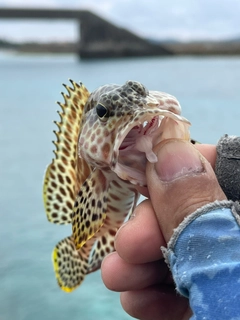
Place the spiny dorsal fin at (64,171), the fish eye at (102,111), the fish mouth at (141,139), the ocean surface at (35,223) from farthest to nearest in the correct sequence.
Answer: the ocean surface at (35,223) → the spiny dorsal fin at (64,171) → the fish eye at (102,111) → the fish mouth at (141,139)

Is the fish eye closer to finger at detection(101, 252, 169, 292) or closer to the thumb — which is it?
the thumb

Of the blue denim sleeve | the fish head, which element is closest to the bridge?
the fish head

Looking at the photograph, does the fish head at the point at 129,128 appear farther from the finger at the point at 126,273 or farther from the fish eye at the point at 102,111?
the finger at the point at 126,273

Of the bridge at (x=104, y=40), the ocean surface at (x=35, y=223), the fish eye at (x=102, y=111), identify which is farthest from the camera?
the bridge at (x=104, y=40)

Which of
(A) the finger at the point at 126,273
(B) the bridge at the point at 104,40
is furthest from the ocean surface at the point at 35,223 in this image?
(B) the bridge at the point at 104,40

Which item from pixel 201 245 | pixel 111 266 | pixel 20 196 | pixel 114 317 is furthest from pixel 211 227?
pixel 20 196

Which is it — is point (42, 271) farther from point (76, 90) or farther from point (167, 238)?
point (167, 238)

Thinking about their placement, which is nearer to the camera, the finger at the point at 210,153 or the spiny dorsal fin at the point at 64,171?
the finger at the point at 210,153

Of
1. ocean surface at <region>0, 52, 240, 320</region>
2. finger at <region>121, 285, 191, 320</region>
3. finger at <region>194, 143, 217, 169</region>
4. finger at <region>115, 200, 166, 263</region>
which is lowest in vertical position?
ocean surface at <region>0, 52, 240, 320</region>

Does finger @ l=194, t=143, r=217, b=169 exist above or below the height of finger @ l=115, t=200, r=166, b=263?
above
